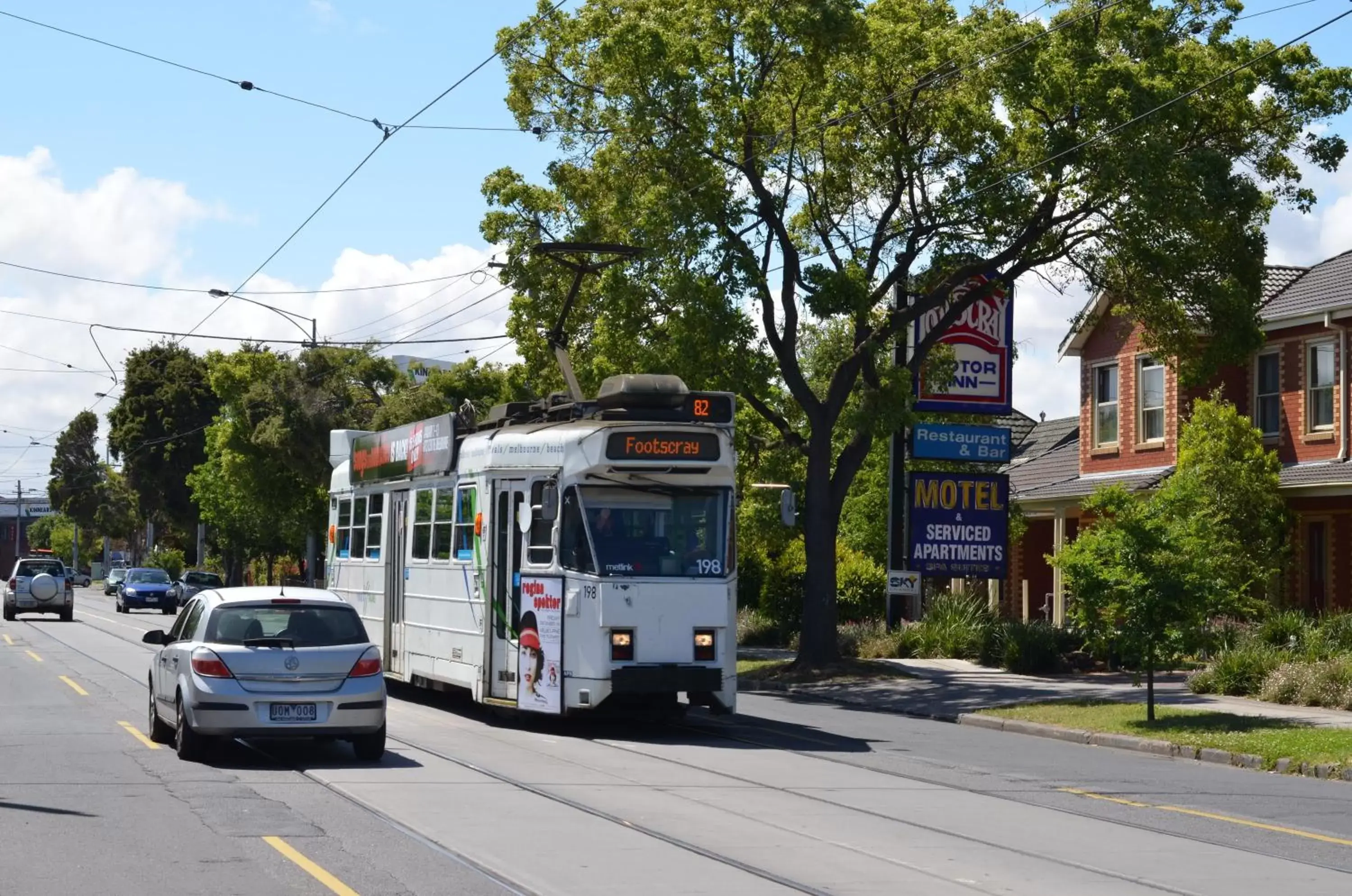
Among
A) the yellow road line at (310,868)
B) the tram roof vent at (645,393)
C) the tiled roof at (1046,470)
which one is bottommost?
the yellow road line at (310,868)

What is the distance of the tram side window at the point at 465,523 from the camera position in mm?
19609

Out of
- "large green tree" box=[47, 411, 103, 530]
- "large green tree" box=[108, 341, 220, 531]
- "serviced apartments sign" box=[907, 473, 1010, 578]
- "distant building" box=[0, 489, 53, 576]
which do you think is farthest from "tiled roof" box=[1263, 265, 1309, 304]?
"distant building" box=[0, 489, 53, 576]

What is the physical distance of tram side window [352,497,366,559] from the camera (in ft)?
81.3

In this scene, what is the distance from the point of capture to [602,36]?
27.7 m

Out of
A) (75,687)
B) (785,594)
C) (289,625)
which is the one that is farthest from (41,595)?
(289,625)

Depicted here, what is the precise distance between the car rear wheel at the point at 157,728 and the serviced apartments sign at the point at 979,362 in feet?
57.2

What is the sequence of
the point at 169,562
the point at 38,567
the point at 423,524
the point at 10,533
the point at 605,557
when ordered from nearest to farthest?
the point at 605,557, the point at 423,524, the point at 38,567, the point at 169,562, the point at 10,533

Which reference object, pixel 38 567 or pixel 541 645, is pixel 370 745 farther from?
→ pixel 38 567

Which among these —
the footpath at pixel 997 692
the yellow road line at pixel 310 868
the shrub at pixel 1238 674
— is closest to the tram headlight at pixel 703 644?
the footpath at pixel 997 692

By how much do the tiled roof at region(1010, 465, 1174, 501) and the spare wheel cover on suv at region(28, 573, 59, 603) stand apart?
29.1 meters

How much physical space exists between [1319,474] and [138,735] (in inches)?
897

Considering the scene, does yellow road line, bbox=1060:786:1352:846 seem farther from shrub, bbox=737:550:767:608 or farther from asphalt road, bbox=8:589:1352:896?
shrub, bbox=737:550:767:608

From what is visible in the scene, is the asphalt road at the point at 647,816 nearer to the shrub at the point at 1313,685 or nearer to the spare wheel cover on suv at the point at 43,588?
the shrub at the point at 1313,685

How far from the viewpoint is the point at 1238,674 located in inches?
915
